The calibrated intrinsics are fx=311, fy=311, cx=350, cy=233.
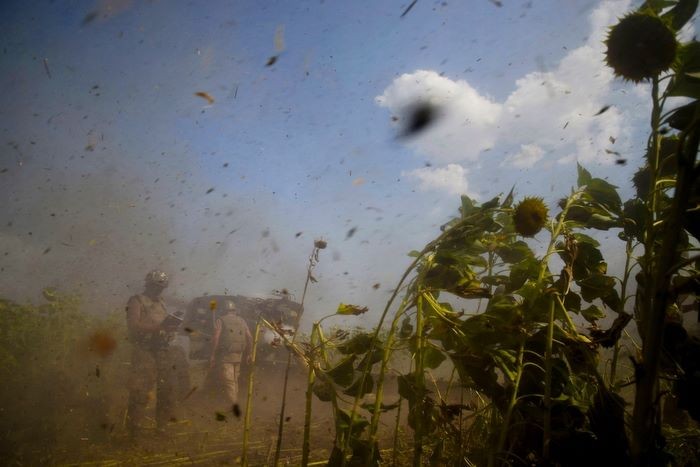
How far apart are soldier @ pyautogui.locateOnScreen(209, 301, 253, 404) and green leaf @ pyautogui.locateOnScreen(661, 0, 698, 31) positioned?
40.9 feet

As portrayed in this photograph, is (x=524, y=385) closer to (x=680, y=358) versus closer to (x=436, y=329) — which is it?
(x=436, y=329)

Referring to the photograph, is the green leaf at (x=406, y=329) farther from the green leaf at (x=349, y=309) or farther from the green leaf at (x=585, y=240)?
the green leaf at (x=585, y=240)

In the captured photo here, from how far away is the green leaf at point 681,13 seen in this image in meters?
1.45

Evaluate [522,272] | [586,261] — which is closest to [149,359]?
[522,272]

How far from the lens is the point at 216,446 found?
7055mm

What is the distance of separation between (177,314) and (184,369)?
2797mm

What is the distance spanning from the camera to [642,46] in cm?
144

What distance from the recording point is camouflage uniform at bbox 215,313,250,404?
10.9 metres

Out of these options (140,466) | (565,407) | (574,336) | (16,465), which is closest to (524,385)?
(565,407)

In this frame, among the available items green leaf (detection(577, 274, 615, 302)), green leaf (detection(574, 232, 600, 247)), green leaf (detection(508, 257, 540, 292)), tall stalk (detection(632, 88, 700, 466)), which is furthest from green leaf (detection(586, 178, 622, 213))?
tall stalk (detection(632, 88, 700, 466))

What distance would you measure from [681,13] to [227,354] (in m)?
12.8

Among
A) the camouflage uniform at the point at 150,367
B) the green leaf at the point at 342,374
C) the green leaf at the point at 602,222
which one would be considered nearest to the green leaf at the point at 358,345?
the green leaf at the point at 342,374

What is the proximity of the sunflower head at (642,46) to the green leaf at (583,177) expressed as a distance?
0.55 meters

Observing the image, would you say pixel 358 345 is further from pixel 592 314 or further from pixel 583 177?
pixel 583 177
